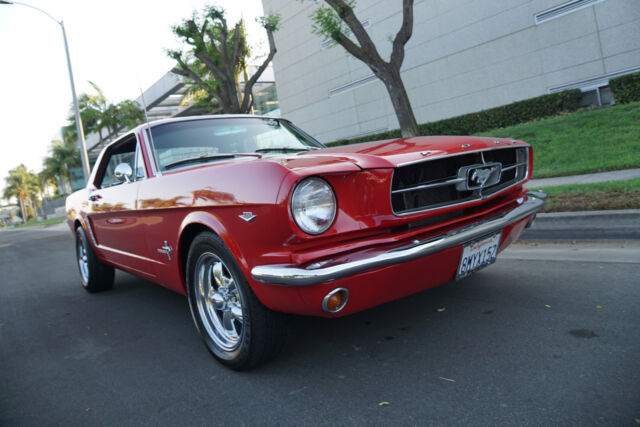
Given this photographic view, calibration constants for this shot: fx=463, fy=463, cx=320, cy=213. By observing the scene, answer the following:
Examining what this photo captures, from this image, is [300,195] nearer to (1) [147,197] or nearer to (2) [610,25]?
(1) [147,197]

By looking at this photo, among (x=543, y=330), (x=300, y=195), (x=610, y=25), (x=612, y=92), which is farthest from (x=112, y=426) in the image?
(x=610, y=25)

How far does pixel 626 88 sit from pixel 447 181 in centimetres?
1079

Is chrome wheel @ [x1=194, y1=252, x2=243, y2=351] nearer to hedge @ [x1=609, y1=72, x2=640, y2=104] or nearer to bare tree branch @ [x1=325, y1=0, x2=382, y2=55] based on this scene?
bare tree branch @ [x1=325, y1=0, x2=382, y2=55]

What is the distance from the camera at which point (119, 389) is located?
8.48ft

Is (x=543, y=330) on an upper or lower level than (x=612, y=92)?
lower

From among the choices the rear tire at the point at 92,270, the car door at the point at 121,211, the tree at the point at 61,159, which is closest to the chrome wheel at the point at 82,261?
the rear tire at the point at 92,270

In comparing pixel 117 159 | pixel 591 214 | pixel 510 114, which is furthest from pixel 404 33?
pixel 117 159

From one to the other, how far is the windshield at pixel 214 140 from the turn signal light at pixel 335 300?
1.49 metres

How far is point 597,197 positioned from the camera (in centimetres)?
501

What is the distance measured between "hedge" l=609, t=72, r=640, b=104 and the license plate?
10.4 metres

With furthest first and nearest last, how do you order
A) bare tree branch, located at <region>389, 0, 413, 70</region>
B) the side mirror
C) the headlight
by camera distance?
1. bare tree branch, located at <region>389, 0, 413, 70</region>
2. the side mirror
3. the headlight

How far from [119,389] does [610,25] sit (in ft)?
45.3

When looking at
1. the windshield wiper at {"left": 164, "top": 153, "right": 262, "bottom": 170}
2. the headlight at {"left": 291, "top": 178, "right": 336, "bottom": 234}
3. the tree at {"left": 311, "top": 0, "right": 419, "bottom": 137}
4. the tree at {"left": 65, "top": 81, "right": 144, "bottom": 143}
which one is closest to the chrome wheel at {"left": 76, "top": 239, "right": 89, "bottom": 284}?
the windshield wiper at {"left": 164, "top": 153, "right": 262, "bottom": 170}

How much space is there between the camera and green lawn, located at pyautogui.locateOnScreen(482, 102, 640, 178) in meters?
7.45
